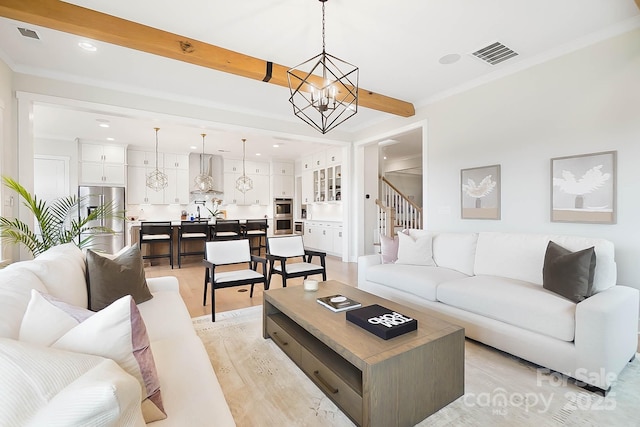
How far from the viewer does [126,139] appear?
675cm

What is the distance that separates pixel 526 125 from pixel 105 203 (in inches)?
324

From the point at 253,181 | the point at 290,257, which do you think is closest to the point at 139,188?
the point at 253,181

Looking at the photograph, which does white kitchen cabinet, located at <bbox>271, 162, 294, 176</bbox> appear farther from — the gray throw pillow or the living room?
the gray throw pillow

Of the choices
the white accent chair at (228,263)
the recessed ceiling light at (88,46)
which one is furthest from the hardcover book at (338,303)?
the recessed ceiling light at (88,46)

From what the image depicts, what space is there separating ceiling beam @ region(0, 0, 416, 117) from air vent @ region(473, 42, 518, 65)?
7.26ft

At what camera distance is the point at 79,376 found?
0.69 meters

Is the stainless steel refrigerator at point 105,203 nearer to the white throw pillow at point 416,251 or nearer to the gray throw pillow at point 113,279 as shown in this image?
the gray throw pillow at point 113,279

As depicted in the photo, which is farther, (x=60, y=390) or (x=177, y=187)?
(x=177, y=187)

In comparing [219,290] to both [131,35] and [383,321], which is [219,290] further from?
[131,35]

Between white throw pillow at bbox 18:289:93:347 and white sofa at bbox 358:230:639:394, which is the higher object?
white throw pillow at bbox 18:289:93:347

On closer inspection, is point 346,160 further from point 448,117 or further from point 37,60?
point 37,60

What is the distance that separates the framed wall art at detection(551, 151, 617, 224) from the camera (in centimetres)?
278

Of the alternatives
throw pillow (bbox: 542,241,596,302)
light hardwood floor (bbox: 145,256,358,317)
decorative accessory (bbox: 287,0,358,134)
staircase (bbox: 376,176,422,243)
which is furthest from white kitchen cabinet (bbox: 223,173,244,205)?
throw pillow (bbox: 542,241,596,302)

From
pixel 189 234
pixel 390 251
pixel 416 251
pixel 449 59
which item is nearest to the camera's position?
pixel 449 59
